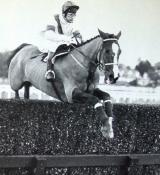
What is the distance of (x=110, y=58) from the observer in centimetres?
478

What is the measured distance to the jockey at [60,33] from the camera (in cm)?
529

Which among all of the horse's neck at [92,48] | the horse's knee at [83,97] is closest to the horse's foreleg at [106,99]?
the horse's knee at [83,97]

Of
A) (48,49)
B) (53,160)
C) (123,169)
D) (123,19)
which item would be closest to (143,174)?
(123,169)

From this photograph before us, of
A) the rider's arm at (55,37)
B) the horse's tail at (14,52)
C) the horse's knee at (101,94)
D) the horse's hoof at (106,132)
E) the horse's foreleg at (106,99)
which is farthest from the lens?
the horse's tail at (14,52)

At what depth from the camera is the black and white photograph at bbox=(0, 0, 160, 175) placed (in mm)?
4148

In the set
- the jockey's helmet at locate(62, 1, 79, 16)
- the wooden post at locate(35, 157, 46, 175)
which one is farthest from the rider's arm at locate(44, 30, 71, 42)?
the wooden post at locate(35, 157, 46, 175)

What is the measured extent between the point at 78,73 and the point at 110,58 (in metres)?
0.50

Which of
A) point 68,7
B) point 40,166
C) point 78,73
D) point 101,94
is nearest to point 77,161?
point 40,166

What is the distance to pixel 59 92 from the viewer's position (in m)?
5.33

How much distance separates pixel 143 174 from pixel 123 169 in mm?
239

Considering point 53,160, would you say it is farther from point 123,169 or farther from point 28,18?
point 28,18

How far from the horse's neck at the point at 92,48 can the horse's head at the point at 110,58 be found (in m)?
0.14

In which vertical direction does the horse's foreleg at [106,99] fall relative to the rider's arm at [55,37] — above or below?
below

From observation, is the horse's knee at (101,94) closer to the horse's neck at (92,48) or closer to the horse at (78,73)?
the horse at (78,73)
